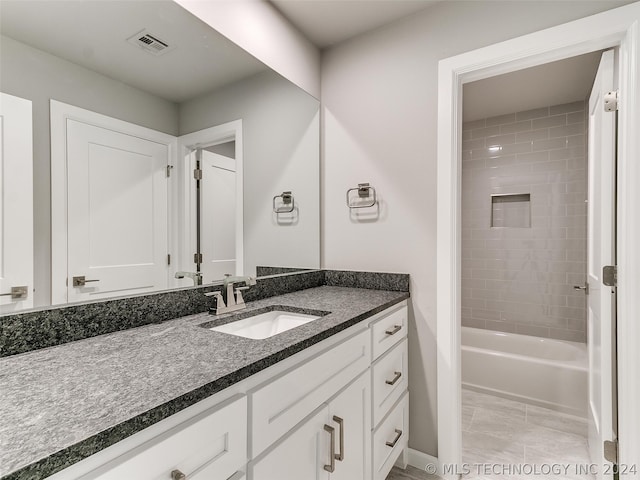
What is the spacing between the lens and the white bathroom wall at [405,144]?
171 cm

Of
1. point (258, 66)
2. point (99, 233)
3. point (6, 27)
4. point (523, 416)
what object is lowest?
point (523, 416)

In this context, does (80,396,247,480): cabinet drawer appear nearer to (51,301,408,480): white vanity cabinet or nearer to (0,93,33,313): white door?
(51,301,408,480): white vanity cabinet

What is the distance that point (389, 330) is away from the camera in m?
1.58

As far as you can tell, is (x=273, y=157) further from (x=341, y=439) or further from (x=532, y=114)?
(x=532, y=114)

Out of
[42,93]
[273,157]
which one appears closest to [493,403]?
[273,157]

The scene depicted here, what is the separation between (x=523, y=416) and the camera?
228cm

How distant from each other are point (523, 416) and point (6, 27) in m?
3.16

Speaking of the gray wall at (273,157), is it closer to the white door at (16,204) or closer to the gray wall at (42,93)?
the gray wall at (42,93)

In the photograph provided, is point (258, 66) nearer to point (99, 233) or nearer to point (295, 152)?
point (295, 152)

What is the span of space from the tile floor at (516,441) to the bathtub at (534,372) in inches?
3.1

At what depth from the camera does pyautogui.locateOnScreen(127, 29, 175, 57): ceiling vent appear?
1.18 metres

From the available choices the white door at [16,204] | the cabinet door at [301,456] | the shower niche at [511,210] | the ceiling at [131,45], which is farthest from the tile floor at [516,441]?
the ceiling at [131,45]

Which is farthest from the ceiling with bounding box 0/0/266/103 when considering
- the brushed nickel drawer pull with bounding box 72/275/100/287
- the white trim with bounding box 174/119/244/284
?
the brushed nickel drawer pull with bounding box 72/275/100/287

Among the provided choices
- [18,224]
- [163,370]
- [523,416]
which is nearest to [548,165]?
[523,416]
